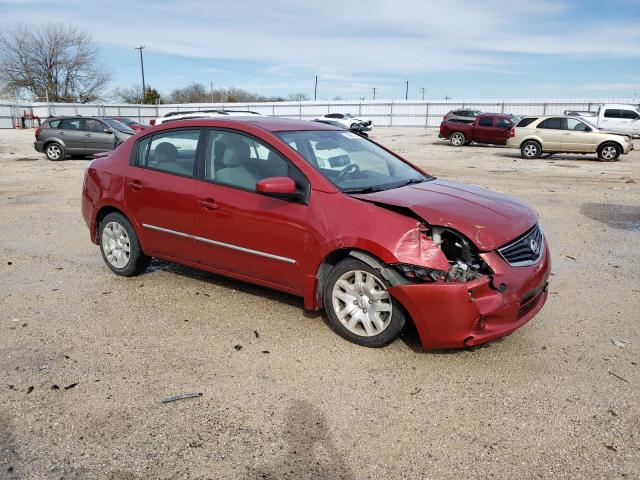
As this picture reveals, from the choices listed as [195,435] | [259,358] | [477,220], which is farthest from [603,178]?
[195,435]

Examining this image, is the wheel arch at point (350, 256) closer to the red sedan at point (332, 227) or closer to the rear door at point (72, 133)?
the red sedan at point (332, 227)

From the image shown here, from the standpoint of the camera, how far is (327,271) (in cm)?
412

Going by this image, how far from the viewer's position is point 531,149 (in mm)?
20438

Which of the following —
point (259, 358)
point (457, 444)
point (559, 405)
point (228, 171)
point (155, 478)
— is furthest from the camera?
point (228, 171)

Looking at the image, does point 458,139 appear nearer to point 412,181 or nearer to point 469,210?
point 412,181

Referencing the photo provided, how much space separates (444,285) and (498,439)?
1.01 m

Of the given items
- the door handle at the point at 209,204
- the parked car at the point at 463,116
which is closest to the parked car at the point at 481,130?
the parked car at the point at 463,116

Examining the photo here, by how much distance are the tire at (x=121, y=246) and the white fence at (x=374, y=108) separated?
40.2 m

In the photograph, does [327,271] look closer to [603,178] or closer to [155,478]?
[155,478]

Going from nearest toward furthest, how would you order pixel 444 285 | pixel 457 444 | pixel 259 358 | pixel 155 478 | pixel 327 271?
pixel 155 478, pixel 457 444, pixel 444 285, pixel 259 358, pixel 327 271

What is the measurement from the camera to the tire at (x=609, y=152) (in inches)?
751

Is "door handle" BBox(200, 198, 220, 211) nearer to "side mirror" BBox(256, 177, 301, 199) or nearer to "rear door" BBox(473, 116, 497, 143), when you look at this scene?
"side mirror" BBox(256, 177, 301, 199)

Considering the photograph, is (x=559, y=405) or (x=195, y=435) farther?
(x=559, y=405)

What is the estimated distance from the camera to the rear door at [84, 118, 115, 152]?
18609 mm
